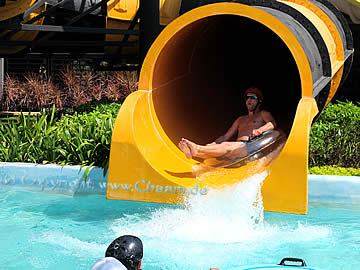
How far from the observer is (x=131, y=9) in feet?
33.0

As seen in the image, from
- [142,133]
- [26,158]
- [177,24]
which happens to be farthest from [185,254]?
[26,158]

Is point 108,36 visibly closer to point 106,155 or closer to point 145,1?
point 145,1

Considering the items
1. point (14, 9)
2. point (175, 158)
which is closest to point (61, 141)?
point (175, 158)

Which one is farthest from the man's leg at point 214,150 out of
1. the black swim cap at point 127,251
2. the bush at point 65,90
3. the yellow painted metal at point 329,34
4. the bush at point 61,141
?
the bush at point 65,90

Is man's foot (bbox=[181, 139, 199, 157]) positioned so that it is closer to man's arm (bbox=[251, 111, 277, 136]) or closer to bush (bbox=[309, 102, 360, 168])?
man's arm (bbox=[251, 111, 277, 136])

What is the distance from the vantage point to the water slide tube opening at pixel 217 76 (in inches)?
255

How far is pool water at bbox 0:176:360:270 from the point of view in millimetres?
4602

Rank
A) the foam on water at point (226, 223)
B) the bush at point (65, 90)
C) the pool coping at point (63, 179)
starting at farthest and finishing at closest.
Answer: the bush at point (65, 90) → the pool coping at point (63, 179) → the foam on water at point (226, 223)

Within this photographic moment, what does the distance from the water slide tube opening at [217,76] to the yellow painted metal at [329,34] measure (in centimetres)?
69

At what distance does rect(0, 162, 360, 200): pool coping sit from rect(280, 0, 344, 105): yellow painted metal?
31.3 inches

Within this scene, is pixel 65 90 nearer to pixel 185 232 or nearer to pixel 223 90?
pixel 223 90

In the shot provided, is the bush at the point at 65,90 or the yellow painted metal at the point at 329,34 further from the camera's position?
the bush at the point at 65,90

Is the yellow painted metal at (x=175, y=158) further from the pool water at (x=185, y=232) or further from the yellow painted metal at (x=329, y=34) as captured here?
the yellow painted metal at (x=329, y=34)

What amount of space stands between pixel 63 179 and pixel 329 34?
2978 mm
